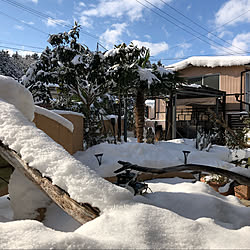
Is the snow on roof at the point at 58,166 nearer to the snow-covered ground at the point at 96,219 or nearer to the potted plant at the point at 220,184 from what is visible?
the snow-covered ground at the point at 96,219

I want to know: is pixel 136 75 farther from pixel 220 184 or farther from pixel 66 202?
pixel 66 202

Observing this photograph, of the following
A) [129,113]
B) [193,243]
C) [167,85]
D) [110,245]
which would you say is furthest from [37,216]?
[129,113]

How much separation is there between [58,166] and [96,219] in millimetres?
463

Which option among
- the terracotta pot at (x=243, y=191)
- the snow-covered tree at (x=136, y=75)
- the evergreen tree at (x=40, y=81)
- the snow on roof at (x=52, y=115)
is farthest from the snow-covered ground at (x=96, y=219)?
the evergreen tree at (x=40, y=81)

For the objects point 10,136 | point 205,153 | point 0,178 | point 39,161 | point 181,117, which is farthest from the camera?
point 181,117

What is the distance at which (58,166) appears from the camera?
1.49 m

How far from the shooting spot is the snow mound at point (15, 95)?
217 cm

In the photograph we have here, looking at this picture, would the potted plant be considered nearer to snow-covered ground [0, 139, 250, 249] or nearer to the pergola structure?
snow-covered ground [0, 139, 250, 249]

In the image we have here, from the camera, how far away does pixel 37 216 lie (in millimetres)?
2064

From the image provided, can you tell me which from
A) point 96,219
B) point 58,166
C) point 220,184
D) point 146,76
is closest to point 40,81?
point 146,76

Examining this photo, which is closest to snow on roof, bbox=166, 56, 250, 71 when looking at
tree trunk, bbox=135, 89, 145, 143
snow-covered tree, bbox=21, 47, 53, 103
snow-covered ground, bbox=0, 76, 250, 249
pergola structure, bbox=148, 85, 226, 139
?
pergola structure, bbox=148, 85, 226, 139

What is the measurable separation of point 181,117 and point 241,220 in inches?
604

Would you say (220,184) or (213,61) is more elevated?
(213,61)

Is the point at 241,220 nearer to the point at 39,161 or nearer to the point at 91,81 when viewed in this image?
the point at 39,161
